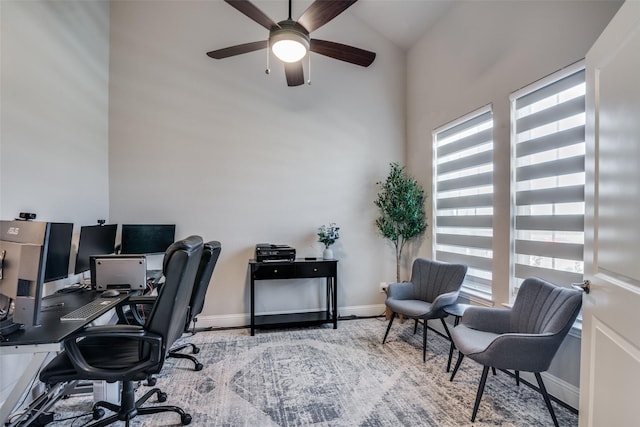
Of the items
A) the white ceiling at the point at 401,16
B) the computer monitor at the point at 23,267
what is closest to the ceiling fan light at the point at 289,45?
the computer monitor at the point at 23,267

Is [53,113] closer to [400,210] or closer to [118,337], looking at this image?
[118,337]

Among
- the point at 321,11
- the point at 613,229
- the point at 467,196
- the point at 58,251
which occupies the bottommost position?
the point at 58,251

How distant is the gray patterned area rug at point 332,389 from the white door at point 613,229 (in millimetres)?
790

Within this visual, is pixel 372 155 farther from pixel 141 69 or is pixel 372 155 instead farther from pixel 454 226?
pixel 141 69

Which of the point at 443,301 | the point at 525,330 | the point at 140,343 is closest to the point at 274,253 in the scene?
the point at 443,301

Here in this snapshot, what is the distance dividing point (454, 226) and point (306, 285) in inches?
75.2

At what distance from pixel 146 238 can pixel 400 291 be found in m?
2.76

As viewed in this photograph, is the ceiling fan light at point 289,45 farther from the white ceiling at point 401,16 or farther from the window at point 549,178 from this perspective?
the white ceiling at point 401,16

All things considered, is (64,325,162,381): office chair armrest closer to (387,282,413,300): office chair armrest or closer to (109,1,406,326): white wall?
(109,1,406,326): white wall

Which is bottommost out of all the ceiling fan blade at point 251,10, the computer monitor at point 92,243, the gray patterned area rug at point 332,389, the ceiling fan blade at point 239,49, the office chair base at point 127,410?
the gray patterned area rug at point 332,389

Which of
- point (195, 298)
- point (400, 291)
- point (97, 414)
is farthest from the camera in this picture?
point (400, 291)

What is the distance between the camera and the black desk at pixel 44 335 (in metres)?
1.42

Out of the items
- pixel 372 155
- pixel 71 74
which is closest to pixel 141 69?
pixel 71 74

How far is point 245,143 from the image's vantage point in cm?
389
